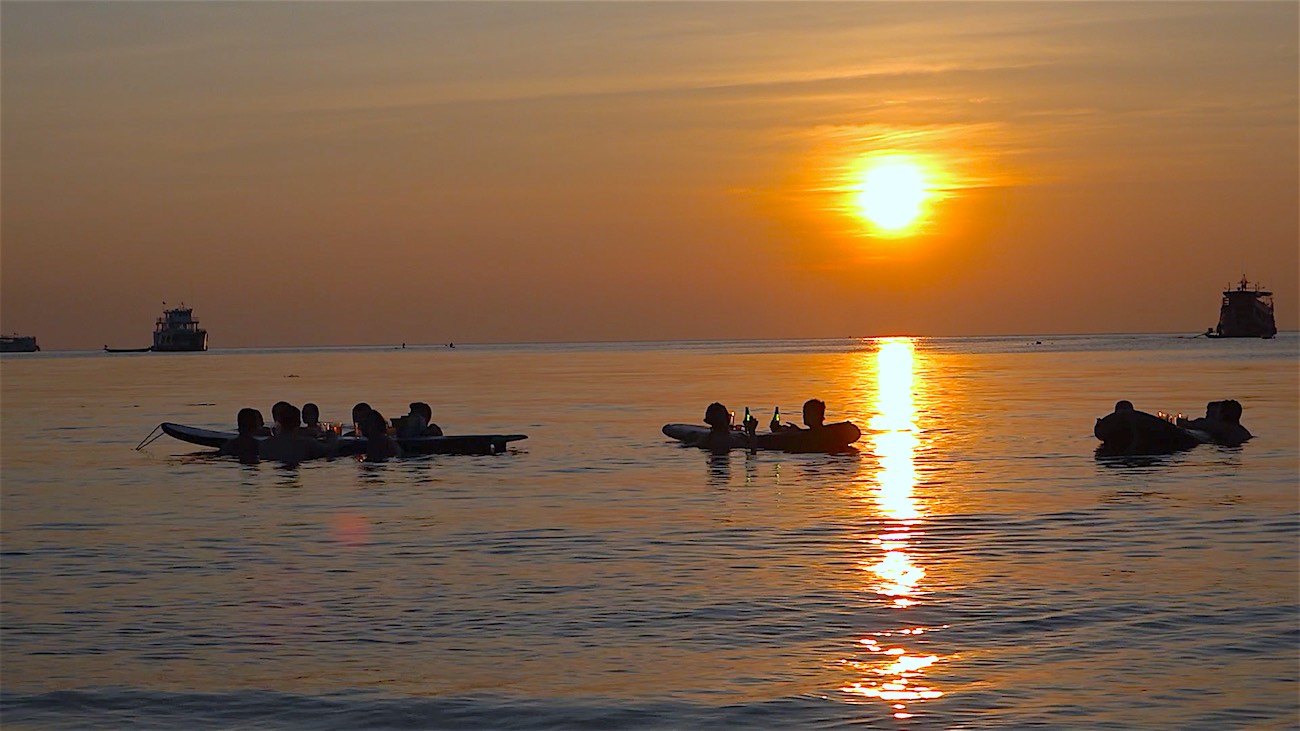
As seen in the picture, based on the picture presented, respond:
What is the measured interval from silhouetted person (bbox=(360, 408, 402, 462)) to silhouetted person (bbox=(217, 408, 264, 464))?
396 cm

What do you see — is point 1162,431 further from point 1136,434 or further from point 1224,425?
point 1224,425

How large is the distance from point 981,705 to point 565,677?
4.82 m

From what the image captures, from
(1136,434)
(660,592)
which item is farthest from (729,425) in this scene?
(660,592)

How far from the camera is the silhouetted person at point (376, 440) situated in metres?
50.8

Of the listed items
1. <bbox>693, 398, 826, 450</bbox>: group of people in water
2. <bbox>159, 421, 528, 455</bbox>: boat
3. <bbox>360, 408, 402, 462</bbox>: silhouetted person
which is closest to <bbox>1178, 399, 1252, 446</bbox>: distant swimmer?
<bbox>693, 398, 826, 450</bbox>: group of people in water

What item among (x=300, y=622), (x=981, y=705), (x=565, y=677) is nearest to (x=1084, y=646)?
(x=981, y=705)

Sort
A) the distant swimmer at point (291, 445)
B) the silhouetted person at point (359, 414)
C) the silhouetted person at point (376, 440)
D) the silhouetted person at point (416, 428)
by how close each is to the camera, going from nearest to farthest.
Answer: the silhouetted person at point (376, 440) < the distant swimmer at point (291, 445) < the silhouetted person at point (359, 414) < the silhouetted person at point (416, 428)

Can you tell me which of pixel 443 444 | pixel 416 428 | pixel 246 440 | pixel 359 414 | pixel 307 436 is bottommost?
pixel 443 444

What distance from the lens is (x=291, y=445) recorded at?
51.7 metres

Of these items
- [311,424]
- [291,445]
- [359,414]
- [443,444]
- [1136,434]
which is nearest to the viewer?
[1136,434]

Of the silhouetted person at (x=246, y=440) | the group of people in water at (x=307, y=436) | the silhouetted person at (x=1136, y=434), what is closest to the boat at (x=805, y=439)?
the silhouetted person at (x=1136, y=434)

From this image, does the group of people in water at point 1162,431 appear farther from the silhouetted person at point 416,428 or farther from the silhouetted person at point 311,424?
the silhouetted person at point 311,424

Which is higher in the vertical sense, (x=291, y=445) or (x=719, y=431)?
(x=719, y=431)

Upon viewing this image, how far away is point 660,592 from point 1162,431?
3134 cm
